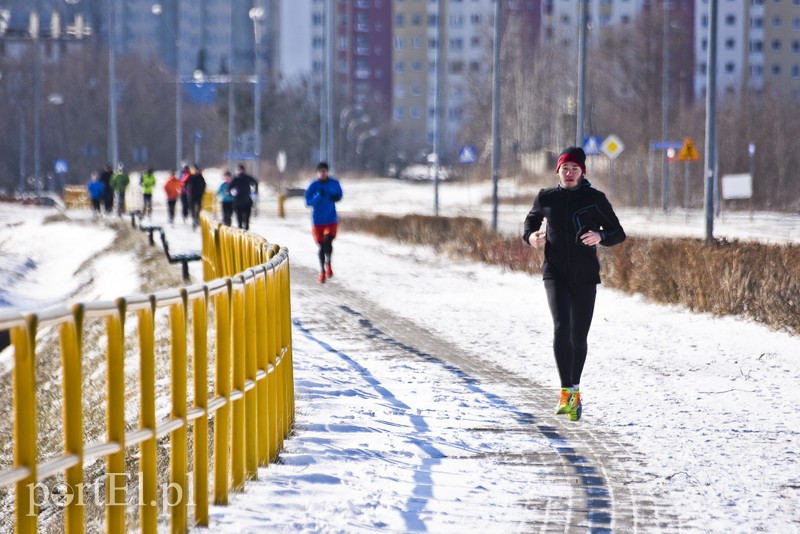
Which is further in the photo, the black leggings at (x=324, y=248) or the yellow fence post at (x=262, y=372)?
the black leggings at (x=324, y=248)

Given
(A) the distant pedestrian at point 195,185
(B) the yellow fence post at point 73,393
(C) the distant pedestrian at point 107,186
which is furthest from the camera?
(C) the distant pedestrian at point 107,186

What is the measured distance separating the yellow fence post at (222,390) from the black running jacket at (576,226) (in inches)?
111

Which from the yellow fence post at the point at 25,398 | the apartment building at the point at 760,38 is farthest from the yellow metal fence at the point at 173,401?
the apartment building at the point at 760,38

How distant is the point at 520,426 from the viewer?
894 centimetres

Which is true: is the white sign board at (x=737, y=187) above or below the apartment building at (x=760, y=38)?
below

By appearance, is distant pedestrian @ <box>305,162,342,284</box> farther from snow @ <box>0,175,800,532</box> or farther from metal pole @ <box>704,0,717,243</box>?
metal pole @ <box>704,0,717,243</box>

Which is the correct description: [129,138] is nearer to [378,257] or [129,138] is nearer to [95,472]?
[378,257]

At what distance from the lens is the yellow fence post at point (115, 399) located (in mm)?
5254

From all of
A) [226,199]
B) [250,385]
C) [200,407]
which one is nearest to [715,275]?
[250,385]

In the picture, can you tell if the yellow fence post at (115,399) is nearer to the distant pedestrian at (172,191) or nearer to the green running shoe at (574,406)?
the green running shoe at (574,406)

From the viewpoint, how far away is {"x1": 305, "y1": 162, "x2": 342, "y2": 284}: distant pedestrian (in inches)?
775

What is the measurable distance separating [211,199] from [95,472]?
38021 mm

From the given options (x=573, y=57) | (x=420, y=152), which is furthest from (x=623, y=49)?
(x=420, y=152)

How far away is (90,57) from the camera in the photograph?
391 feet
